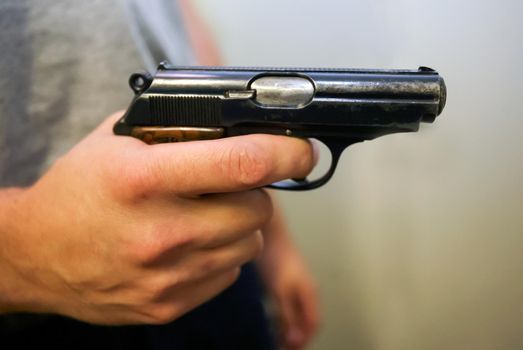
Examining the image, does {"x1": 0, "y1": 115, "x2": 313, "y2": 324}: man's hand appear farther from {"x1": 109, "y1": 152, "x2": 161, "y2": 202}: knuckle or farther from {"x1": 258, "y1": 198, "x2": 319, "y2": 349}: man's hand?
{"x1": 258, "y1": 198, "x2": 319, "y2": 349}: man's hand

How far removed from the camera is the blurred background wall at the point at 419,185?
2.07ft

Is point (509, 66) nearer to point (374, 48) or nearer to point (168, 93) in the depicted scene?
point (374, 48)

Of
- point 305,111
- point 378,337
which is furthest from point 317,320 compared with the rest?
point 305,111

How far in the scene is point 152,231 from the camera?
1.18ft

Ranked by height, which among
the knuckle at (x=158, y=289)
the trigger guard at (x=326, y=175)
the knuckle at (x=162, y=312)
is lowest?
the knuckle at (x=162, y=312)

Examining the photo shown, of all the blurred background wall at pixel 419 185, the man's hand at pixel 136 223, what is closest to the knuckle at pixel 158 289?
the man's hand at pixel 136 223

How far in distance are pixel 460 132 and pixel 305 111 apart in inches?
16.9

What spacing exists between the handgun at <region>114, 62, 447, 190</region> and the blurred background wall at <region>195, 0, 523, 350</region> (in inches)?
13.6

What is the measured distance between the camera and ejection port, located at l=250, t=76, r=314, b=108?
1.19 feet

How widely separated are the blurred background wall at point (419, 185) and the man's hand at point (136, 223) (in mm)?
417

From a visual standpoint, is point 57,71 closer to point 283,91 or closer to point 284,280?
point 283,91

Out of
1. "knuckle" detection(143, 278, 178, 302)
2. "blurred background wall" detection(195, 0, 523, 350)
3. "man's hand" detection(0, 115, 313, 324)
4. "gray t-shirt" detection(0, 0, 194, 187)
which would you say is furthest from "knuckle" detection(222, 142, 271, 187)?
"blurred background wall" detection(195, 0, 523, 350)

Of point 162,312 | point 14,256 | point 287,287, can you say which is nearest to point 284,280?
point 287,287

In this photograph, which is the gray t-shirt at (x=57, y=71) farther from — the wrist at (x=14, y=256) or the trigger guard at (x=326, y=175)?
the trigger guard at (x=326, y=175)
